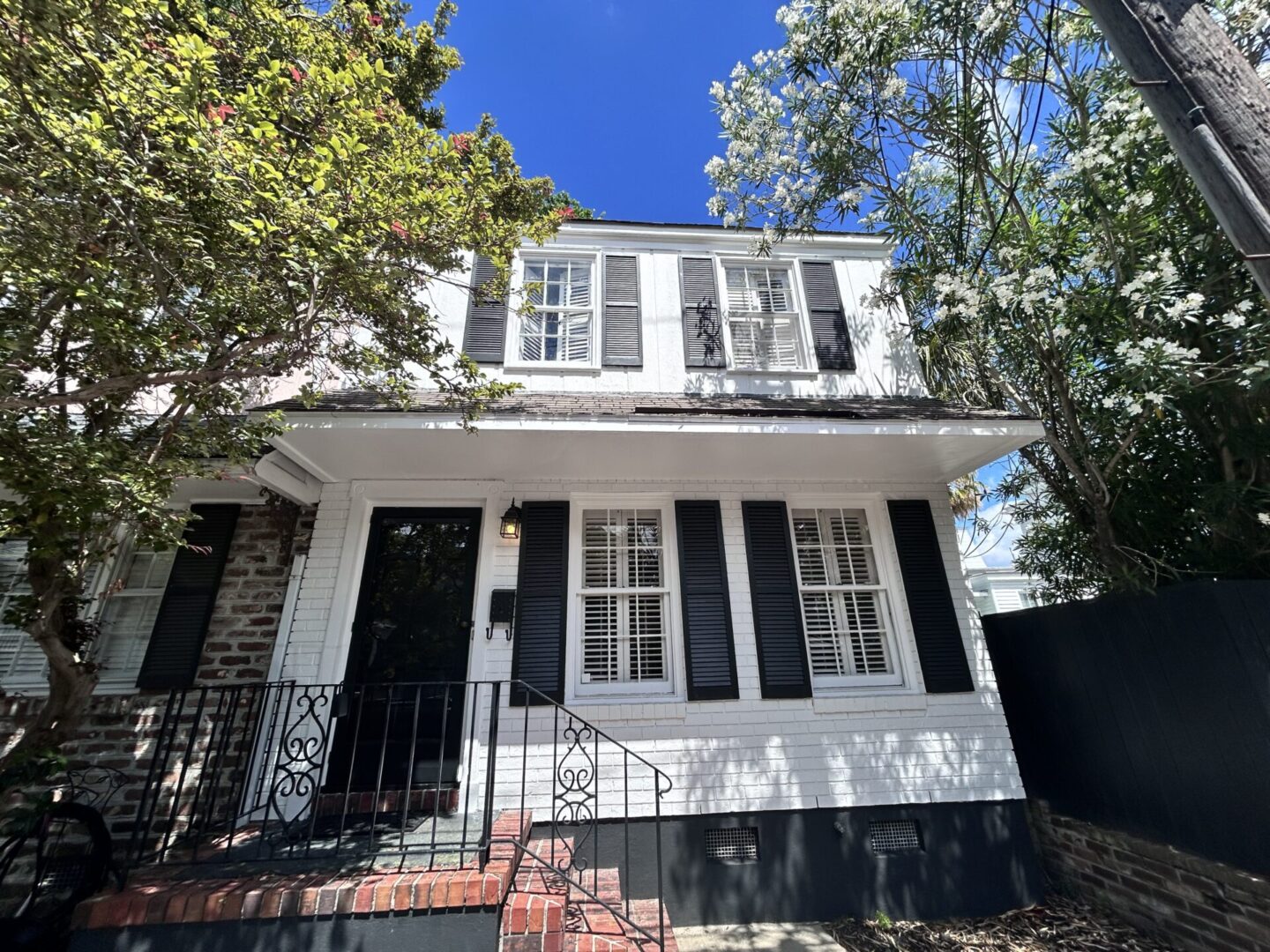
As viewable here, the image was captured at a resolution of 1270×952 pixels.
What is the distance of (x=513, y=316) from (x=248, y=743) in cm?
410

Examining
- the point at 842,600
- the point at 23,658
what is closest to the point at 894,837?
the point at 842,600

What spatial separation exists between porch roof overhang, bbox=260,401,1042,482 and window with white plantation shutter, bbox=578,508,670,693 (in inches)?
18.8

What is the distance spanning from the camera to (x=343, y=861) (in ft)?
9.01

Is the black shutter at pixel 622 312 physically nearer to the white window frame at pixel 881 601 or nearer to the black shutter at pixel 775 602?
the black shutter at pixel 775 602

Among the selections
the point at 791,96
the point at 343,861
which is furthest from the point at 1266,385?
the point at 343,861

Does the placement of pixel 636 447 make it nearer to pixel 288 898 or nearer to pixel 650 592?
pixel 650 592

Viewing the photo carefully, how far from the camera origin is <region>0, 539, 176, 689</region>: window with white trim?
13.1 ft

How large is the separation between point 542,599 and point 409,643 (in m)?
1.10

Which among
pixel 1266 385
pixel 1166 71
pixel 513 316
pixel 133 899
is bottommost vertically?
pixel 133 899

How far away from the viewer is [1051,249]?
3916mm

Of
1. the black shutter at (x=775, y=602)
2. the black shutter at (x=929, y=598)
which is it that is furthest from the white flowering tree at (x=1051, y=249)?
the black shutter at (x=775, y=602)

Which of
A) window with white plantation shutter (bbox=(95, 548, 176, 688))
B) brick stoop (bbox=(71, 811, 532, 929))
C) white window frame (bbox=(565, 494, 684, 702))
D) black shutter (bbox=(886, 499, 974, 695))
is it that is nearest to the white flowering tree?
black shutter (bbox=(886, 499, 974, 695))

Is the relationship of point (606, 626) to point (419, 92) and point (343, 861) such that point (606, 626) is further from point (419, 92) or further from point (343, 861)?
point (419, 92)

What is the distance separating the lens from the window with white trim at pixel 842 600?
4.48 m
